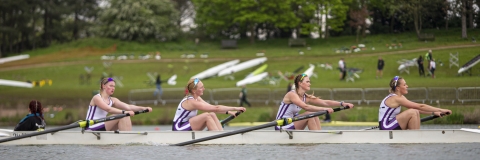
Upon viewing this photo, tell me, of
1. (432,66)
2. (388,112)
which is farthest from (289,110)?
(432,66)

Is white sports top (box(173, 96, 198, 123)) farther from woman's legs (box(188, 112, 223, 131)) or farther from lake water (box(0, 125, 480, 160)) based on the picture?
lake water (box(0, 125, 480, 160))

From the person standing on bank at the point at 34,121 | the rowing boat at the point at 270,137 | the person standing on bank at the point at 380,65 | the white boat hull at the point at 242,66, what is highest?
the white boat hull at the point at 242,66

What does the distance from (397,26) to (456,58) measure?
405 cm

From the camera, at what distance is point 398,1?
112 feet

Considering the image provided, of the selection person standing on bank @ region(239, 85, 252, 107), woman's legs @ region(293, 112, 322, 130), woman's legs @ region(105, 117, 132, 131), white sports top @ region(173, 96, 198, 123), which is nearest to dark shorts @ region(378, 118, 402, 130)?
woman's legs @ region(293, 112, 322, 130)

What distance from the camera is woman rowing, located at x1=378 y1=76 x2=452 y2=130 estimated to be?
17.8 m

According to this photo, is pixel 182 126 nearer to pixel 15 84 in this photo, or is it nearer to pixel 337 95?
pixel 337 95

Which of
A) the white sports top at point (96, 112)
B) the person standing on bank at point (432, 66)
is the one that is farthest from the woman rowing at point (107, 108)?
the person standing on bank at point (432, 66)

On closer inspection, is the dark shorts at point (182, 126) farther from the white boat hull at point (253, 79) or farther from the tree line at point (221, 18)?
the white boat hull at point (253, 79)

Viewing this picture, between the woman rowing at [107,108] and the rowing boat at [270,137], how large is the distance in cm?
33

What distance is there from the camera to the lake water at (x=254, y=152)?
1711 cm

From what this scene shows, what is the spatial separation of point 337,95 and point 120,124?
19.0 metres

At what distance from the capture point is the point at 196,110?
18859mm

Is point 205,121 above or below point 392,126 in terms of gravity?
above
